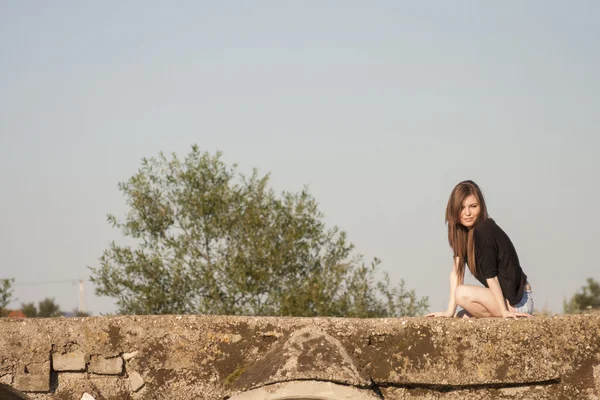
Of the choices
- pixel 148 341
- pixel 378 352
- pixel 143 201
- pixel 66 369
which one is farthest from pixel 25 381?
pixel 143 201

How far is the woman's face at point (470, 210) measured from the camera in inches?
212

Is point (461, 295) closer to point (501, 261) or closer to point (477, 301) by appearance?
point (477, 301)

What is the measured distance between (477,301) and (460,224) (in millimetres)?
538

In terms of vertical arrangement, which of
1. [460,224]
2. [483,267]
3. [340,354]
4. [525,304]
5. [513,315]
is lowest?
[340,354]

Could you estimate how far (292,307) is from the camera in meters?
13.1

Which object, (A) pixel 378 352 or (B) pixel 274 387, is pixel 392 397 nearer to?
(A) pixel 378 352

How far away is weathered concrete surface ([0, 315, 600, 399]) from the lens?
4.82 m

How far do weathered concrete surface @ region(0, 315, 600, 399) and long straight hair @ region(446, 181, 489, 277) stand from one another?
60 cm

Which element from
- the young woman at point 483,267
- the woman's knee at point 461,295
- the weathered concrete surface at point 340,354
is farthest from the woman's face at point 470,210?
the weathered concrete surface at point 340,354

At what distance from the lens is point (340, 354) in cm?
472

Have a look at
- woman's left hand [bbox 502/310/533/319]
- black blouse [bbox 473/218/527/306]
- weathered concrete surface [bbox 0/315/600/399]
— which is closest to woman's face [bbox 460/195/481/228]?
black blouse [bbox 473/218/527/306]

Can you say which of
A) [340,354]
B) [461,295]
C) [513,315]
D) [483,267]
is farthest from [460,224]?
[340,354]

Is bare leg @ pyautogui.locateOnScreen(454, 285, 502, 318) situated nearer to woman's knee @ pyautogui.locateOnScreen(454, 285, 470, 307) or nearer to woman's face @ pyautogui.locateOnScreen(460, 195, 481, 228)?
woman's knee @ pyautogui.locateOnScreen(454, 285, 470, 307)

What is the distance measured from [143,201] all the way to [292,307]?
285cm
